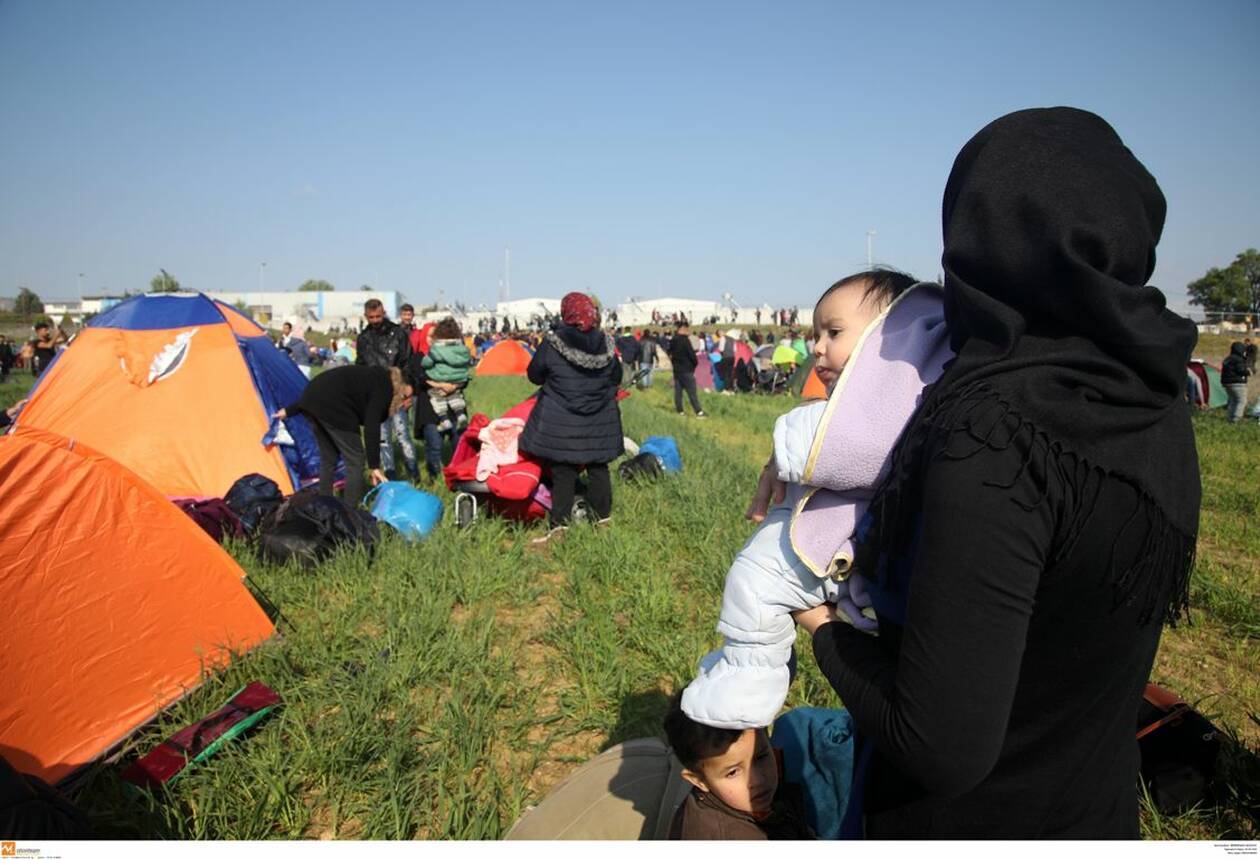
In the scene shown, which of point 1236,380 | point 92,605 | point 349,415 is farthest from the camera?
point 1236,380

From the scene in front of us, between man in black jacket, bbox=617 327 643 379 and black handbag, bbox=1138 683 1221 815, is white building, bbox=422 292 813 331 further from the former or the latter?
black handbag, bbox=1138 683 1221 815

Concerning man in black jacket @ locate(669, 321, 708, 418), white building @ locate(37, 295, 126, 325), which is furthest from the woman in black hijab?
white building @ locate(37, 295, 126, 325)

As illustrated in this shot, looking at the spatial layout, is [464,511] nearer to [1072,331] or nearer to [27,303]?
[1072,331]

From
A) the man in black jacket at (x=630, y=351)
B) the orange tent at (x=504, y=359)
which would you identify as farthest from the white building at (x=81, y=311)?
the man in black jacket at (x=630, y=351)

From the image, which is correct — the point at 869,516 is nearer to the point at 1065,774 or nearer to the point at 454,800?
the point at 1065,774

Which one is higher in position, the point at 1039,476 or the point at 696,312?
the point at 1039,476

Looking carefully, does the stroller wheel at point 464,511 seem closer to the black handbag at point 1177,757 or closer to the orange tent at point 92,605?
the orange tent at point 92,605

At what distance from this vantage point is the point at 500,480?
215 inches

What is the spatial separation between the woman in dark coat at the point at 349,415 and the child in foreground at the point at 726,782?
4.55 m

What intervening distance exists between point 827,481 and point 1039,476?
33 centimetres

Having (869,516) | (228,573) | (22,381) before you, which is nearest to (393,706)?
(228,573)

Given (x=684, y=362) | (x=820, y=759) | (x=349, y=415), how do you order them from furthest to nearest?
(x=684, y=362) → (x=349, y=415) → (x=820, y=759)

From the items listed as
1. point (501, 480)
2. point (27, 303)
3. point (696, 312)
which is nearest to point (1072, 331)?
point (501, 480)

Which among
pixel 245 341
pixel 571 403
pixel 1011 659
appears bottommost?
pixel 571 403
